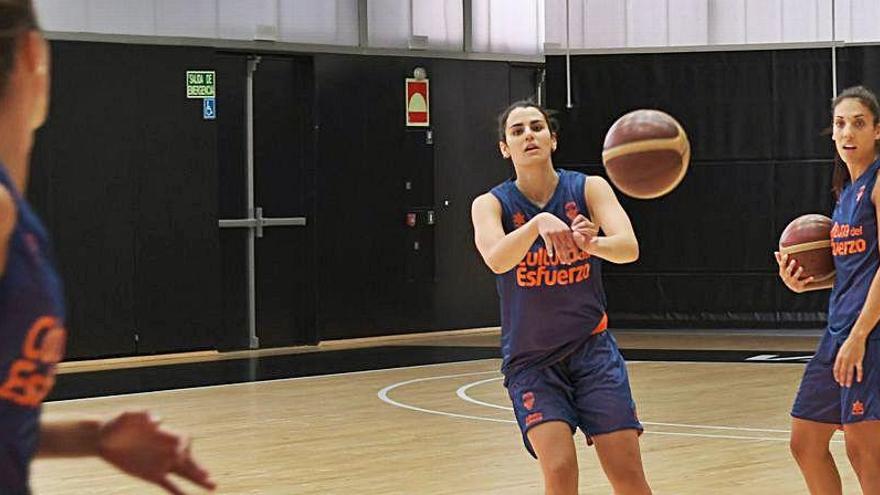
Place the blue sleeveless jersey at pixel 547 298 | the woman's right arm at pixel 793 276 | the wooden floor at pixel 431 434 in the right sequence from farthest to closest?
the wooden floor at pixel 431 434, the woman's right arm at pixel 793 276, the blue sleeveless jersey at pixel 547 298

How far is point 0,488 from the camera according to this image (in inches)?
78.0

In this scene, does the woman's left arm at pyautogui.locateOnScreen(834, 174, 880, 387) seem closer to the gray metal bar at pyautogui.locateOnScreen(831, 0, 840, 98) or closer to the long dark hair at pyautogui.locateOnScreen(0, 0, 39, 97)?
the long dark hair at pyautogui.locateOnScreen(0, 0, 39, 97)

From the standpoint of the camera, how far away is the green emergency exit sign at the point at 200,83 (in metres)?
13.5

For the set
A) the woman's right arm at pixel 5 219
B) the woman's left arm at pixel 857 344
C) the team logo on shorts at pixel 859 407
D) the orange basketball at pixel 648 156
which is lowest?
the team logo on shorts at pixel 859 407

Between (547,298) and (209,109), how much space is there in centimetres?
899

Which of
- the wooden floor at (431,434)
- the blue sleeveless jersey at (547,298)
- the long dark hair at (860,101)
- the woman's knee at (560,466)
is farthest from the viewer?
the wooden floor at (431,434)

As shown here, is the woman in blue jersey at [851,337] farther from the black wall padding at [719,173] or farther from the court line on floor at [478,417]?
the black wall padding at [719,173]

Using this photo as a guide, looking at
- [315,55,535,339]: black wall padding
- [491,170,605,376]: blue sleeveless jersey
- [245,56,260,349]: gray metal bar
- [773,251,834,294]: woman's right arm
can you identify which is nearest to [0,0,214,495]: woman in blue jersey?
[491,170,605,376]: blue sleeveless jersey

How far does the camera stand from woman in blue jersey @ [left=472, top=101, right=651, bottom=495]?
486cm

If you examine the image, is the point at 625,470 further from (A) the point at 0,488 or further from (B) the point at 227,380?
(B) the point at 227,380

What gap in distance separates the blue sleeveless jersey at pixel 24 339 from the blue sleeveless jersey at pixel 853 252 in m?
3.68

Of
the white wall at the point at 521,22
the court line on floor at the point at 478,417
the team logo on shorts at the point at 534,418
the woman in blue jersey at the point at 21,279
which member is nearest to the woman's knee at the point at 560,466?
the team logo on shorts at the point at 534,418

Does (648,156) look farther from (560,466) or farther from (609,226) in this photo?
(560,466)

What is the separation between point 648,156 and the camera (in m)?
4.86
